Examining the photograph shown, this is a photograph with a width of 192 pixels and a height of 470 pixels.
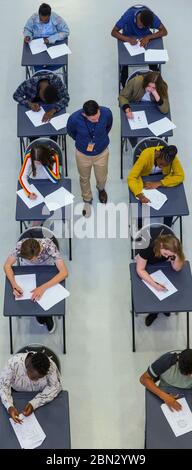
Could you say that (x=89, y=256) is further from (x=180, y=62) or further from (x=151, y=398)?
(x=180, y=62)

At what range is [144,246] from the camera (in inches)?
236

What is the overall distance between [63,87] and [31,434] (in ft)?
11.5

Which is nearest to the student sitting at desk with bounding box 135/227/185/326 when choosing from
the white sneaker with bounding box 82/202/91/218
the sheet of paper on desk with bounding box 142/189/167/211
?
the sheet of paper on desk with bounding box 142/189/167/211

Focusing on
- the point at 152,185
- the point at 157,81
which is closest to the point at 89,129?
the point at 152,185

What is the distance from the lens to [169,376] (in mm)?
5141

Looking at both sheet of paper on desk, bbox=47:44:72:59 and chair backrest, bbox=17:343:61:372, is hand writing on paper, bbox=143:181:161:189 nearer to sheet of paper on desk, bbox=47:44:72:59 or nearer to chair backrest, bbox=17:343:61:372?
chair backrest, bbox=17:343:61:372

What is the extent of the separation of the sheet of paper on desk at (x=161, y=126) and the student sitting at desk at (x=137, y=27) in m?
1.12

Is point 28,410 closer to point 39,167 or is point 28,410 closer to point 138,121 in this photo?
point 39,167

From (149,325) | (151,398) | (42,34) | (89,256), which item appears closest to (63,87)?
(42,34)

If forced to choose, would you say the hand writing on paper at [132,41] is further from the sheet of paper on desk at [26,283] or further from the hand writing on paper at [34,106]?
the sheet of paper on desk at [26,283]

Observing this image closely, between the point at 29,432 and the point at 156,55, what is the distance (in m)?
4.26

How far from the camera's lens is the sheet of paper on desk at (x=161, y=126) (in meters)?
6.84

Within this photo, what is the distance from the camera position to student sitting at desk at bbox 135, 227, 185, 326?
5676mm

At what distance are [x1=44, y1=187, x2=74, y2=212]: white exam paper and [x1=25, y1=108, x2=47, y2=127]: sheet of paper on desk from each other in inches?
34.6
